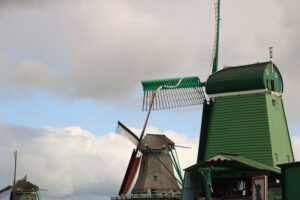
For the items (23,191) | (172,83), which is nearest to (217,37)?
(172,83)

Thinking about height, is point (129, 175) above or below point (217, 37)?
below

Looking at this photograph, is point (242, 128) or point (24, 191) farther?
point (24, 191)

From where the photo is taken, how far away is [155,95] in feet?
125

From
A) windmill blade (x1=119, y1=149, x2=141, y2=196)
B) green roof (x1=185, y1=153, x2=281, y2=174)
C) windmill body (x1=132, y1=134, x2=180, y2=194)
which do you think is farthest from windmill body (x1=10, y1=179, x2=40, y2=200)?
green roof (x1=185, y1=153, x2=281, y2=174)

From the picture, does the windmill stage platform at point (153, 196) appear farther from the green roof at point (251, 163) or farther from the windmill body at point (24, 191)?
the windmill body at point (24, 191)

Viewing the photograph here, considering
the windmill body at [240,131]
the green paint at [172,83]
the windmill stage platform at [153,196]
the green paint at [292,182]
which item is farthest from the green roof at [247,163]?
the windmill stage platform at [153,196]

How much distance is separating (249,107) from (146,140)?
11773 mm

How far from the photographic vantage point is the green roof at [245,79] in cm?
3306

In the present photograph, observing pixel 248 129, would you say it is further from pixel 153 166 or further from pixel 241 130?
pixel 153 166

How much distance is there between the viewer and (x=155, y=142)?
42219 millimetres

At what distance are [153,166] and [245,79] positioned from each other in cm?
1263

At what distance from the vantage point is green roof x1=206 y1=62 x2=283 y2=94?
33.1 metres

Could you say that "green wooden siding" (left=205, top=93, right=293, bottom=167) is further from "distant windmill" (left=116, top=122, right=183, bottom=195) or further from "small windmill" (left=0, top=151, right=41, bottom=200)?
"small windmill" (left=0, top=151, right=41, bottom=200)

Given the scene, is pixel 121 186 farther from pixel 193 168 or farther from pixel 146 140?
pixel 193 168
